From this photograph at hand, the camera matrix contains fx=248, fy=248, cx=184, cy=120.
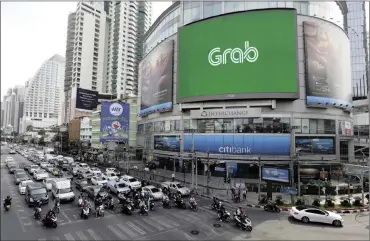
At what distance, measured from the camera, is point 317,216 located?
1831 centimetres

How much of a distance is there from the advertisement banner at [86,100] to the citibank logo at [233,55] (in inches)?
2849

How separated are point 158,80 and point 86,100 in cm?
5888

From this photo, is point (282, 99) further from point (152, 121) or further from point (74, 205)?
point (74, 205)

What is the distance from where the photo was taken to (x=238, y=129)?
41.6 metres

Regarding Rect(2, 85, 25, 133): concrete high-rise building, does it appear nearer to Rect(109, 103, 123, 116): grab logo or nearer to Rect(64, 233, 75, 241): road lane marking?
Rect(64, 233, 75, 241): road lane marking

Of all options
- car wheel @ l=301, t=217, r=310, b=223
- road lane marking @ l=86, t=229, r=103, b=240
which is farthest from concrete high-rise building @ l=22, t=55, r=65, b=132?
car wheel @ l=301, t=217, r=310, b=223

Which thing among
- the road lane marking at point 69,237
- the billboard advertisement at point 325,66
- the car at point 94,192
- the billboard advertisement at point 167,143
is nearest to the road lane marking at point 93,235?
the road lane marking at point 69,237

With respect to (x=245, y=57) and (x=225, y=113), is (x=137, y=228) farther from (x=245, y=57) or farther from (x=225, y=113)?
(x=245, y=57)

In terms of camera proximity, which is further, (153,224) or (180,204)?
(180,204)

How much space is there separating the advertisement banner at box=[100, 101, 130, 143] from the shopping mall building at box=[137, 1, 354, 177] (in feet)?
37.3

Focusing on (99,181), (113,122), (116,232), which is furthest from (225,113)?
(116,232)

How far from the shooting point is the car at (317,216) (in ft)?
59.0

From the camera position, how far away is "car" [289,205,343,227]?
59.0ft

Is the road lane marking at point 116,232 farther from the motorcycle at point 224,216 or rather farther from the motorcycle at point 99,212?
the motorcycle at point 224,216
